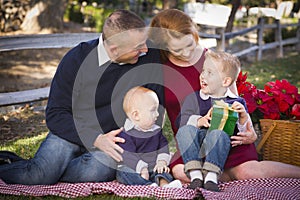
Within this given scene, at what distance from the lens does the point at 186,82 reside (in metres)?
3.60

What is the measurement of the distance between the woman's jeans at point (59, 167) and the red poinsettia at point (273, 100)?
130cm

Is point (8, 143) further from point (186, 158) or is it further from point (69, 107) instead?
point (186, 158)

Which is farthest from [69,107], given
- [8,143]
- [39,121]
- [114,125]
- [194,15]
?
[194,15]

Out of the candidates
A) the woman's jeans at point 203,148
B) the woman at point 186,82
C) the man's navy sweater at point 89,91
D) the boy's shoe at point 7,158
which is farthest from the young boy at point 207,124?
the boy's shoe at point 7,158

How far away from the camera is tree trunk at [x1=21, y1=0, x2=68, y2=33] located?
454 inches

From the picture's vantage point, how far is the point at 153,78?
3.63 m

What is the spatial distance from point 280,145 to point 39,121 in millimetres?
3028

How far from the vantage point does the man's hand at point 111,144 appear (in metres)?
3.28

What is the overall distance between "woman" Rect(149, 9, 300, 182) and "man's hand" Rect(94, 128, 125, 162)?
0.44m

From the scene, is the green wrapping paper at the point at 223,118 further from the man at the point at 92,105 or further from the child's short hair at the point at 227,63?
the man at the point at 92,105

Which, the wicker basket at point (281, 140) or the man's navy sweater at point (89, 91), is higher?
the man's navy sweater at point (89, 91)

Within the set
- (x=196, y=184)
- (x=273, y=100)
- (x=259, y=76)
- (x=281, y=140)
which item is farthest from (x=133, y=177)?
(x=259, y=76)

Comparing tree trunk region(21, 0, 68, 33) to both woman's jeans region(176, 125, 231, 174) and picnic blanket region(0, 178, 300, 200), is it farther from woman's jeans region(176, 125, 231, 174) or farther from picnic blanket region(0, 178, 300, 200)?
woman's jeans region(176, 125, 231, 174)

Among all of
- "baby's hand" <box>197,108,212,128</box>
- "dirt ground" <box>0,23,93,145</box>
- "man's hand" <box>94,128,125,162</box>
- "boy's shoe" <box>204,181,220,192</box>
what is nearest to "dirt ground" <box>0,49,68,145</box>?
"dirt ground" <box>0,23,93,145</box>
